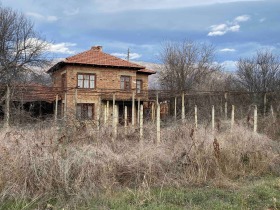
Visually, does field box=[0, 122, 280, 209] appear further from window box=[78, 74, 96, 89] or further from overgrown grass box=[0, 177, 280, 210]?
window box=[78, 74, 96, 89]

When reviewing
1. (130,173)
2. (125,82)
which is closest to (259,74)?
(125,82)

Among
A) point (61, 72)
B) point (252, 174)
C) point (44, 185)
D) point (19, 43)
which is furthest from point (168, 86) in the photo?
point (44, 185)

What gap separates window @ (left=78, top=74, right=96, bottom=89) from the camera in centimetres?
3177

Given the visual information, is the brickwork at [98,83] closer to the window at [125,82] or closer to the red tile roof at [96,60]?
the window at [125,82]

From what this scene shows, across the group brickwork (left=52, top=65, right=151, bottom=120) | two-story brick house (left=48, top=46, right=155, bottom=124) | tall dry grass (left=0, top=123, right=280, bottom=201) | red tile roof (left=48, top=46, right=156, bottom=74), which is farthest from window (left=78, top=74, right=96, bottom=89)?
tall dry grass (left=0, top=123, right=280, bottom=201)

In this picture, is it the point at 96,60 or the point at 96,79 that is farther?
the point at 96,60

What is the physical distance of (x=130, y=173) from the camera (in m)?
8.41

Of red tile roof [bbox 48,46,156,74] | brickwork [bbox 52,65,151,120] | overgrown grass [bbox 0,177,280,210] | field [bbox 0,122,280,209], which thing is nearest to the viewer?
overgrown grass [bbox 0,177,280,210]

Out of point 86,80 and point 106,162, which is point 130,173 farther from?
point 86,80

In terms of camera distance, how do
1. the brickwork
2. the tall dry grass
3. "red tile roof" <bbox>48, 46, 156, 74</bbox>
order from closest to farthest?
the tall dry grass → the brickwork → "red tile roof" <bbox>48, 46, 156, 74</bbox>

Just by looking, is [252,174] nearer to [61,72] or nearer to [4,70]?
[4,70]

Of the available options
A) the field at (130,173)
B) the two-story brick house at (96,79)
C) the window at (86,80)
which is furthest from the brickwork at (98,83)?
the field at (130,173)

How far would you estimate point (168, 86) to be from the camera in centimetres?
4328

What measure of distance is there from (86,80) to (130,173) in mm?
24299
